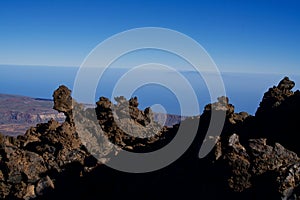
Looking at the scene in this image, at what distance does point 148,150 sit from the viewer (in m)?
23.5

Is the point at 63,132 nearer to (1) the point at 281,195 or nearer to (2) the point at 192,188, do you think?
(2) the point at 192,188

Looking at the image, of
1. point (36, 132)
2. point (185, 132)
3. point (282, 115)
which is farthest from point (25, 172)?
point (282, 115)

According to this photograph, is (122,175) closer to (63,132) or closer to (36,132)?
(63,132)

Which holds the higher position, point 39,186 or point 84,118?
point 84,118

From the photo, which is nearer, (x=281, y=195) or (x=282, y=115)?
(x=281, y=195)

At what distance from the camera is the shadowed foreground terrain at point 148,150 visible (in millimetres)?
16469

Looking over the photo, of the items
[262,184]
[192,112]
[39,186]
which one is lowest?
[39,186]

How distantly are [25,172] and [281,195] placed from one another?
584 inches

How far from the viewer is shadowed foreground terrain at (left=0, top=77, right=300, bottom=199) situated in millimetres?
16469

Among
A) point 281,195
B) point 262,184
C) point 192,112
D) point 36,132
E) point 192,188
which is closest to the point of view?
point 281,195

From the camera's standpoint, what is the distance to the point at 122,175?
22.4 metres

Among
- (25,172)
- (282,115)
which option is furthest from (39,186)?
(282,115)

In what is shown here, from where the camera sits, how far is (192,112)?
23875mm

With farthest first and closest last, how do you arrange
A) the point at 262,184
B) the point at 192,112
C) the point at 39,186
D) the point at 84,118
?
the point at 84,118 → the point at 192,112 → the point at 39,186 → the point at 262,184
